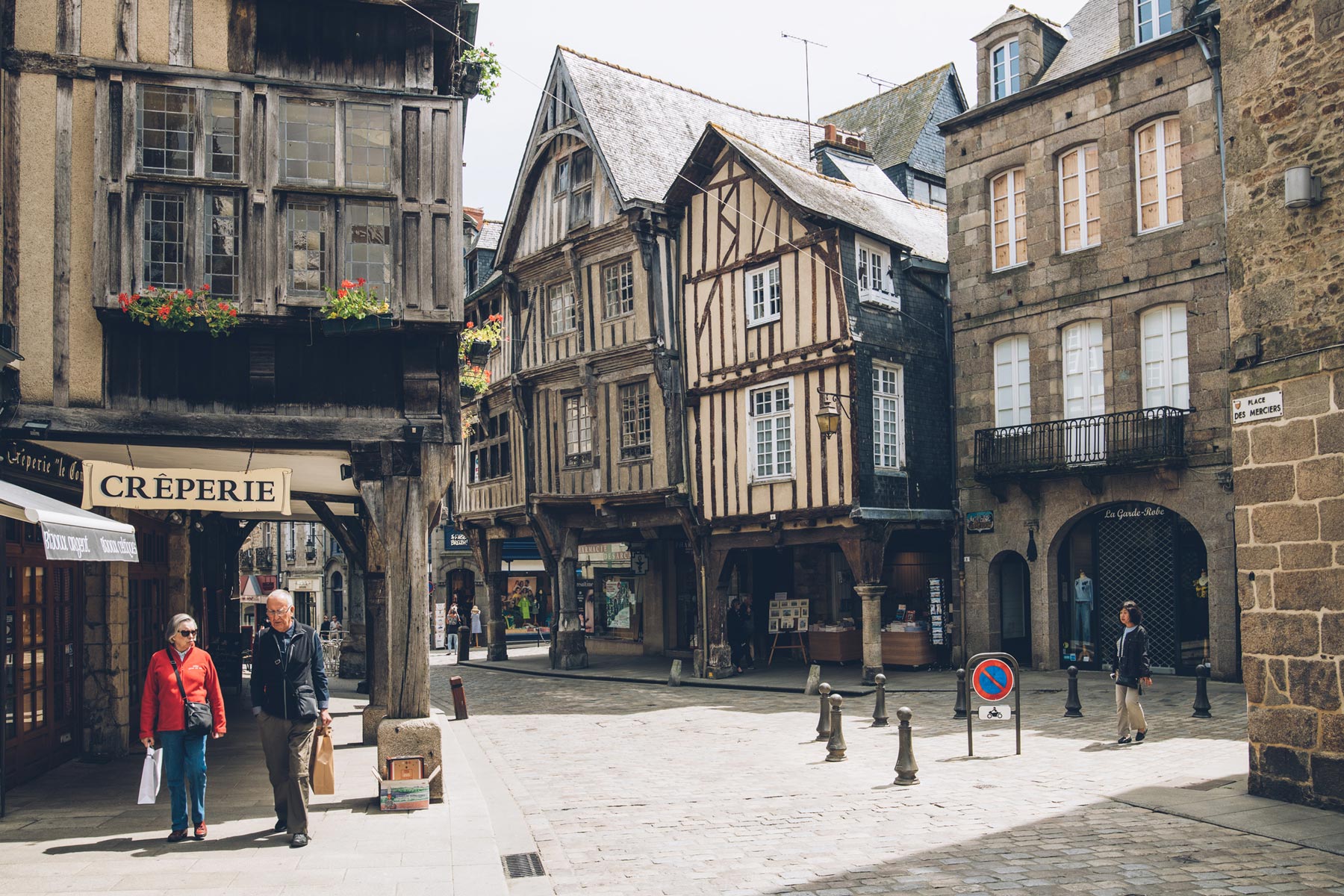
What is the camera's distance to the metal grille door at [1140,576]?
18.4 m

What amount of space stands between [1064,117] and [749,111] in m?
9.40

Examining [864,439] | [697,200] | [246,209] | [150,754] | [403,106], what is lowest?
[150,754]

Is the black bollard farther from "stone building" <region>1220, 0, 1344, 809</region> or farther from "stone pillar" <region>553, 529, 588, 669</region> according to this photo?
"stone pillar" <region>553, 529, 588, 669</region>

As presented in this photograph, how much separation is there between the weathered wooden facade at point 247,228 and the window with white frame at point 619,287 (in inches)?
524

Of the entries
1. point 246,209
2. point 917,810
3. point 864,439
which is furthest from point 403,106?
point 864,439

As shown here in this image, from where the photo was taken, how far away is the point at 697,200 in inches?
896

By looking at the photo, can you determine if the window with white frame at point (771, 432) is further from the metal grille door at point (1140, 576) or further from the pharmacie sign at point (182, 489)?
the pharmacie sign at point (182, 489)

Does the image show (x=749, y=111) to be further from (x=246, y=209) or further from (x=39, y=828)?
(x=39, y=828)

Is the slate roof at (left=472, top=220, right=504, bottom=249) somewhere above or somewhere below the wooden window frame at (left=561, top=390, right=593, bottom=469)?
above

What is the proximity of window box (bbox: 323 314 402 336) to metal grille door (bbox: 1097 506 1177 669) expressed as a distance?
1338 centimetres

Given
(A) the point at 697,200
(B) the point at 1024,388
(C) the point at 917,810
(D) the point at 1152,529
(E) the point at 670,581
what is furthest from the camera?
(E) the point at 670,581

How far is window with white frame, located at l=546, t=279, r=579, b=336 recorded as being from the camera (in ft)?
82.7

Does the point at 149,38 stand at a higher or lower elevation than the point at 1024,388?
higher

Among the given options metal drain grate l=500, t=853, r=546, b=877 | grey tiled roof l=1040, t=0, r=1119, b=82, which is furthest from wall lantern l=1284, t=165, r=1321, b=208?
grey tiled roof l=1040, t=0, r=1119, b=82
